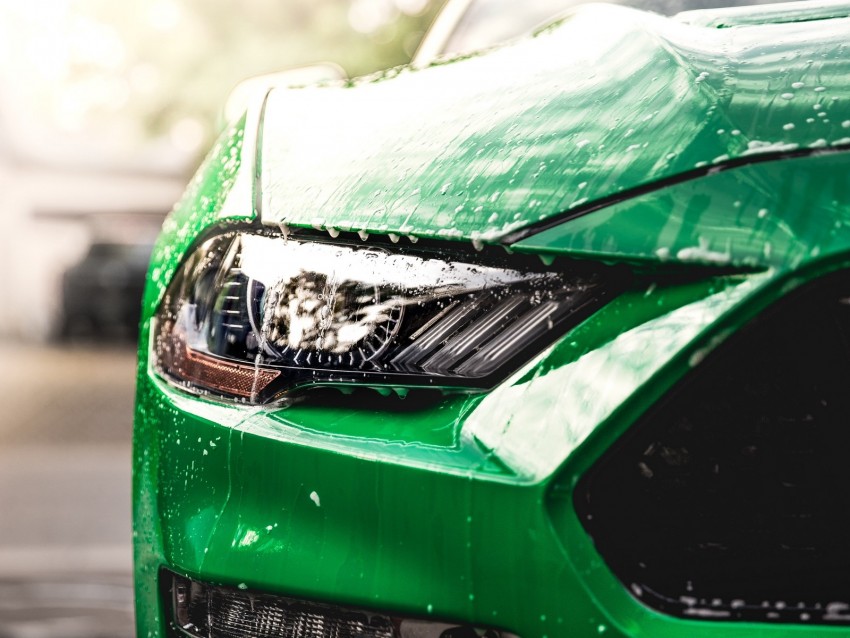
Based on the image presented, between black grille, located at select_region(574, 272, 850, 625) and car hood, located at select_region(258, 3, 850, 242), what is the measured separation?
0.24 m

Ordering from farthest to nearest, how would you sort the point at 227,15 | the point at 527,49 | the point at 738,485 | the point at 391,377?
1. the point at 227,15
2. the point at 527,49
3. the point at 391,377
4. the point at 738,485

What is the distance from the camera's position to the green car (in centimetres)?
115

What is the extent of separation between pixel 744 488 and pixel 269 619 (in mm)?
602

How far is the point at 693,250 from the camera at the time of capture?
1.14 metres

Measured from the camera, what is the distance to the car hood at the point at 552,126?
4.05 ft

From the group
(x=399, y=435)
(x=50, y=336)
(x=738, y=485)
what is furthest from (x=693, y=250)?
(x=50, y=336)

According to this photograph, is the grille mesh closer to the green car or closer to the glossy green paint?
the green car

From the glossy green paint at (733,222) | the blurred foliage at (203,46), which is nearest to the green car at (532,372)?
the glossy green paint at (733,222)

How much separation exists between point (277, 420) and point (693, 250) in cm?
55

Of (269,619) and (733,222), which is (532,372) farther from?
(269,619)

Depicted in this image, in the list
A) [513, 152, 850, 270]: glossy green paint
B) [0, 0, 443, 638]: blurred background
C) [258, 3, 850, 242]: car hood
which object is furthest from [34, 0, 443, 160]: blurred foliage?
[513, 152, 850, 270]: glossy green paint

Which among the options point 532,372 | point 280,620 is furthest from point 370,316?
point 280,620

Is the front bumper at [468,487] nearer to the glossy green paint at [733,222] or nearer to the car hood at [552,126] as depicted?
the glossy green paint at [733,222]

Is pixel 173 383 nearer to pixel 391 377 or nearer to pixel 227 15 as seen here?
pixel 391 377
